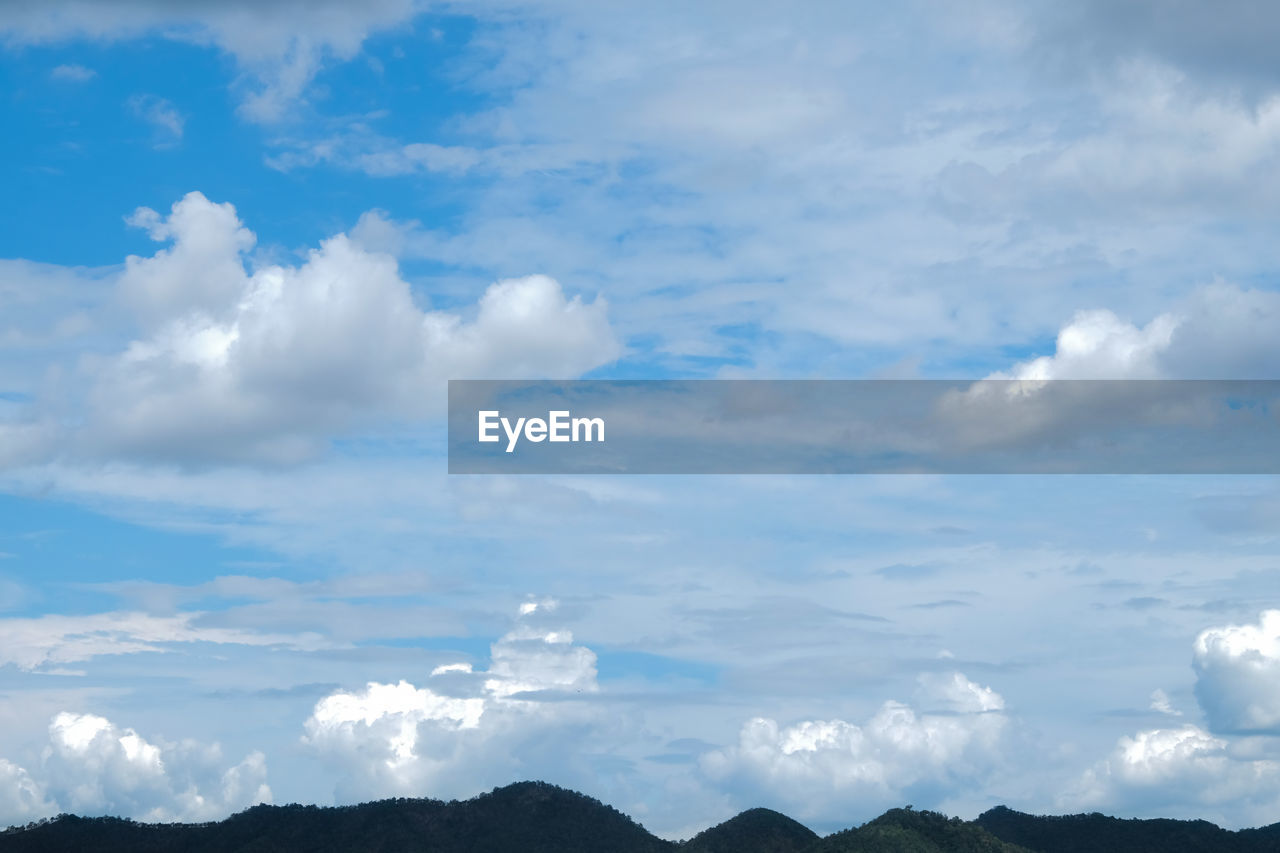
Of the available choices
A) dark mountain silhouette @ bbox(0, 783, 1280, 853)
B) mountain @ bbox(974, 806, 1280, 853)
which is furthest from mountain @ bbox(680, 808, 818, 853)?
mountain @ bbox(974, 806, 1280, 853)

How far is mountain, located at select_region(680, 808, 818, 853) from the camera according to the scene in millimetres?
103375

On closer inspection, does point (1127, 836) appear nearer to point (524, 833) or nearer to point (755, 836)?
point (755, 836)

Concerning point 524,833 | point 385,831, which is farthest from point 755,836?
point 385,831

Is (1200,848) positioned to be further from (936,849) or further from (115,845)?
(115,845)

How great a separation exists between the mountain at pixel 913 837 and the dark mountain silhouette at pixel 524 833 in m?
0.13

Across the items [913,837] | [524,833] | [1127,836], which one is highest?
[524,833]

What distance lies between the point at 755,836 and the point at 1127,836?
106ft

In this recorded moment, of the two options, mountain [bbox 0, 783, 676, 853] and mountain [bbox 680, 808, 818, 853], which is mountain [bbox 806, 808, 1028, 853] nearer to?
mountain [bbox 680, 808, 818, 853]

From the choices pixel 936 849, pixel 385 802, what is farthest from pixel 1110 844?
pixel 385 802

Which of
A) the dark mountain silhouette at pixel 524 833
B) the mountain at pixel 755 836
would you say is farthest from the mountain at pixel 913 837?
the mountain at pixel 755 836

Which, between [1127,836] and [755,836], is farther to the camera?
[1127,836]

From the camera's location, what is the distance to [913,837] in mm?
89188

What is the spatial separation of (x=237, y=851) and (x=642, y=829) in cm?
3173

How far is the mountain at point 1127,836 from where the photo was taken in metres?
108
